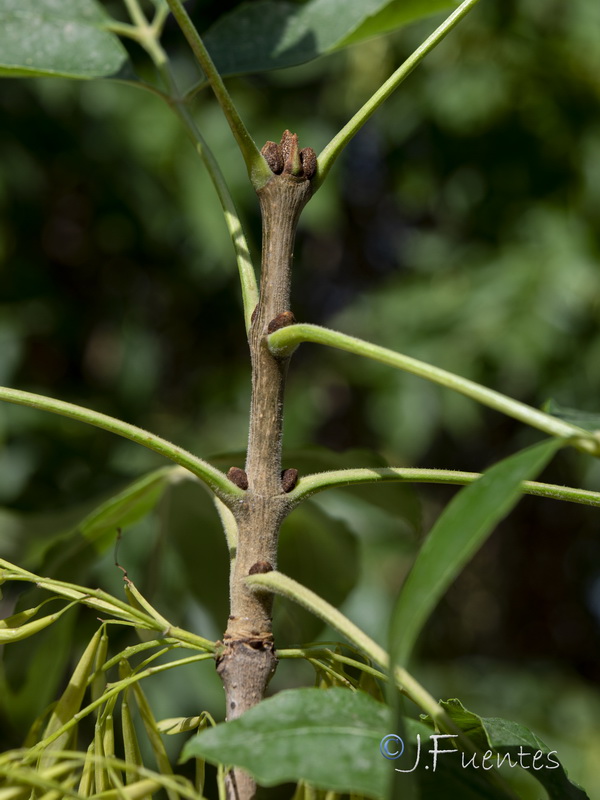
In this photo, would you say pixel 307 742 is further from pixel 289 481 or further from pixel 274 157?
pixel 274 157

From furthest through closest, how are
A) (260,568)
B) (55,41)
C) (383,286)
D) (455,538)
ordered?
(383,286) → (55,41) → (260,568) → (455,538)

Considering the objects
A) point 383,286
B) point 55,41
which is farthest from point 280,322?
point 383,286

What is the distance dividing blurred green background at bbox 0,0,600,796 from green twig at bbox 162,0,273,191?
87 cm

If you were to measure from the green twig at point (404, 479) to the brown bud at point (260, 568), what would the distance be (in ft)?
0.10

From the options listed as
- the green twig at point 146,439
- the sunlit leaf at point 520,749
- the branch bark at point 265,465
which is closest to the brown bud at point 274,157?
the branch bark at point 265,465

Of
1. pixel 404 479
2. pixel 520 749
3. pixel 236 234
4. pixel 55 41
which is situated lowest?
pixel 520 749

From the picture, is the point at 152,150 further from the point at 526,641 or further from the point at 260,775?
the point at 526,641

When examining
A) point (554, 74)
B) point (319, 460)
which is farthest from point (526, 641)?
point (319, 460)

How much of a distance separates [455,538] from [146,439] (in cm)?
16

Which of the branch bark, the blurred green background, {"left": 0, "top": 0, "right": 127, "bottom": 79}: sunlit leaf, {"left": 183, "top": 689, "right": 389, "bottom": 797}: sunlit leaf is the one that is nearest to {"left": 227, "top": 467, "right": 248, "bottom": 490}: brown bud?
the branch bark

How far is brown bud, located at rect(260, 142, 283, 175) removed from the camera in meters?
0.41

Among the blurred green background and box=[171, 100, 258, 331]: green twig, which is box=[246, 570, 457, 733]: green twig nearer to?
box=[171, 100, 258, 331]: green twig

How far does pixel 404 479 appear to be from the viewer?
15.6 inches

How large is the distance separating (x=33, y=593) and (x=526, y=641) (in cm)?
224
